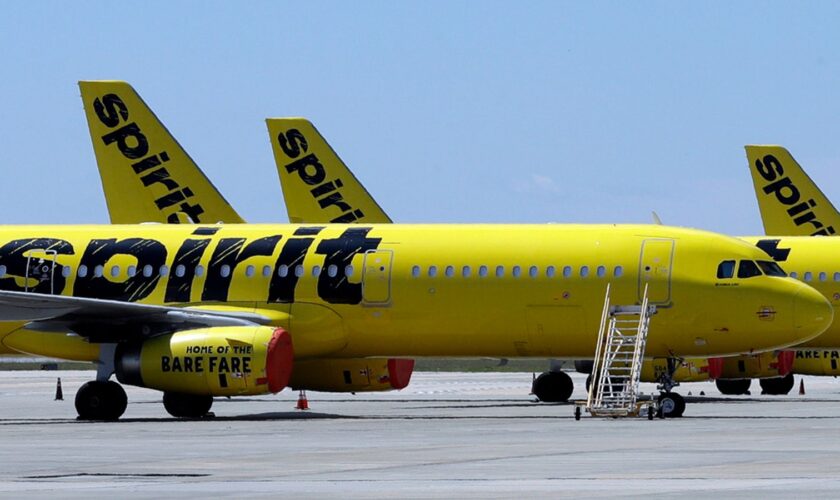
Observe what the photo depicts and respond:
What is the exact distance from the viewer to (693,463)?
24375 millimetres

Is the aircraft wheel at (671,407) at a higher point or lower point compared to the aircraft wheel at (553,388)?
lower

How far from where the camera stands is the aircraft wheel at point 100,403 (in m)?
41.2

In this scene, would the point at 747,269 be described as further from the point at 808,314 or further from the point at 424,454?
the point at 424,454

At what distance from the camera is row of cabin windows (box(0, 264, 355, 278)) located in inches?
1682

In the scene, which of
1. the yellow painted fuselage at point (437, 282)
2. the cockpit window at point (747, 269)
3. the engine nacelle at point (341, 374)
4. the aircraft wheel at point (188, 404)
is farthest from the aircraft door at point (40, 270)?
the cockpit window at point (747, 269)

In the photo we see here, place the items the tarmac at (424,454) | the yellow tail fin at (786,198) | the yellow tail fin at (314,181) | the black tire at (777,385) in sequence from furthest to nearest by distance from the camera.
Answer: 1. the yellow tail fin at (786,198)
2. the yellow tail fin at (314,181)
3. the black tire at (777,385)
4. the tarmac at (424,454)

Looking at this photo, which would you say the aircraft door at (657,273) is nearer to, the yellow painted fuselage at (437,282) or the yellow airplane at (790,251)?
the yellow painted fuselage at (437,282)

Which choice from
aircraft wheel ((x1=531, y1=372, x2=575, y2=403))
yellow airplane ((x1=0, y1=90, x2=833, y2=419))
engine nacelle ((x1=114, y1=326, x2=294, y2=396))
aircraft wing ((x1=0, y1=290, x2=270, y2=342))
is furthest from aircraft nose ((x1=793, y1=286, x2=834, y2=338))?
aircraft wheel ((x1=531, y1=372, x2=575, y2=403))

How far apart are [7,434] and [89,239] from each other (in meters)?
10.7

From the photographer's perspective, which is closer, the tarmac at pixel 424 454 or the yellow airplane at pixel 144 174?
the tarmac at pixel 424 454

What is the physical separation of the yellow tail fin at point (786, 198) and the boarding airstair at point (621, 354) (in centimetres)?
2697

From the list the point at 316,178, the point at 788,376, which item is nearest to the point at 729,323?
the point at 788,376

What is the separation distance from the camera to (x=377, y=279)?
4241 cm

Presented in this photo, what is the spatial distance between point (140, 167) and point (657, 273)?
67.7 ft
